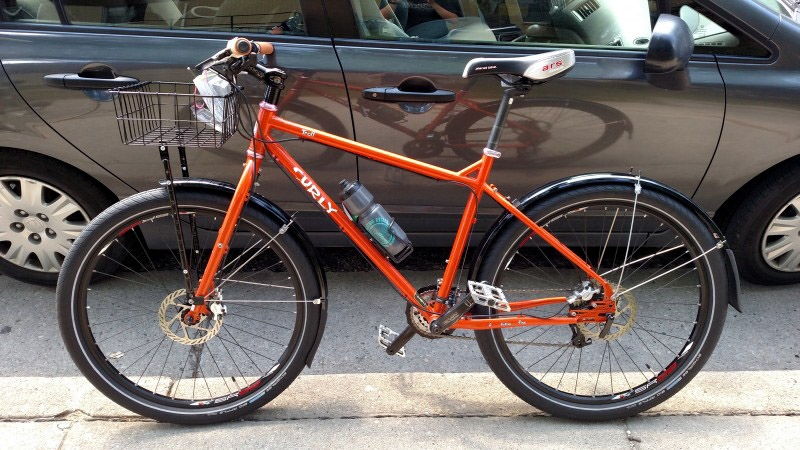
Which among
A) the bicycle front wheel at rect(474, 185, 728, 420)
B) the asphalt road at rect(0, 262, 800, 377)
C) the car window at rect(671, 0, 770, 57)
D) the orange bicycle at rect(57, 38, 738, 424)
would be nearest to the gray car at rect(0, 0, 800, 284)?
the car window at rect(671, 0, 770, 57)

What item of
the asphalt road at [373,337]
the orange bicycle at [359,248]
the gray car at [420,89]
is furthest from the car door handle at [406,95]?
the asphalt road at [373,337]

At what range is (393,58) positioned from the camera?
2877 millimetres

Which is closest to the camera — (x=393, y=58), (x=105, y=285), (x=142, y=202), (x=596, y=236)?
(x=142, y=202)

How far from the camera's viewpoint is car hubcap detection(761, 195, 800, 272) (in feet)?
10.6

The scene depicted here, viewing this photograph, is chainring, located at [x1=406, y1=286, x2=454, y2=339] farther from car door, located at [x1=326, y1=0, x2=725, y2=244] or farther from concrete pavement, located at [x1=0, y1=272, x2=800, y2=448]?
car door, located at [x1=326, y1=0, x2=725, y2=244]

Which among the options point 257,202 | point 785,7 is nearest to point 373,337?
point 257,202

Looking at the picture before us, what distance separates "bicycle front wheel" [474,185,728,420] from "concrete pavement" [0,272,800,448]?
0.11 m

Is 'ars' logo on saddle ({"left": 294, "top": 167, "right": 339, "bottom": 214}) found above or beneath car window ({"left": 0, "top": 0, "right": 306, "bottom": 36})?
beneath

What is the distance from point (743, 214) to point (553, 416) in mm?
1333

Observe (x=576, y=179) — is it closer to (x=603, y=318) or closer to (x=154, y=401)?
(x=603, y=318)

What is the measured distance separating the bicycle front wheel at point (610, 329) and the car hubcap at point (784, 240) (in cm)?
51

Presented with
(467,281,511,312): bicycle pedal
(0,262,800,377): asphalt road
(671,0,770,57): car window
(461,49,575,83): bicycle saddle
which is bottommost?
(0,262,800,377): asphalt road

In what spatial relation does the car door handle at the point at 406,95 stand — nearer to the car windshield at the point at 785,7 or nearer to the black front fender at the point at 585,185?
the black front fender at the point at 585,185

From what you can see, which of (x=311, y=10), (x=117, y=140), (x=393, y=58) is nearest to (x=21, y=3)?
(x=117, y=140)
